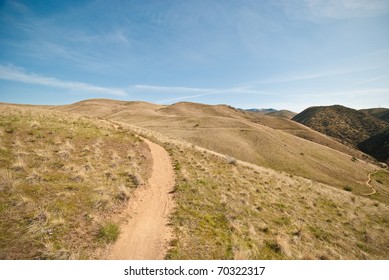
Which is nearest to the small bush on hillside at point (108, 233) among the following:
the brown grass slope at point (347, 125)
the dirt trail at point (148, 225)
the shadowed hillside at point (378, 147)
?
the dirt trail at point (148, 225)

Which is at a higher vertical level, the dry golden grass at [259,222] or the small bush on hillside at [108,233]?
the small bush on hillside at [108,233]

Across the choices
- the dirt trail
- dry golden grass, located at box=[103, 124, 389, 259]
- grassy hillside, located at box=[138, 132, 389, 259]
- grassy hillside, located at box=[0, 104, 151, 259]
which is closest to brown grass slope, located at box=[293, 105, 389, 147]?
grassy hillside, located at box=[138, 132, 389, 259]

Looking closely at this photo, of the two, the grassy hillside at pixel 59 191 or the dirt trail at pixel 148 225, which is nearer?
the grassy hillside at pixel 59 191

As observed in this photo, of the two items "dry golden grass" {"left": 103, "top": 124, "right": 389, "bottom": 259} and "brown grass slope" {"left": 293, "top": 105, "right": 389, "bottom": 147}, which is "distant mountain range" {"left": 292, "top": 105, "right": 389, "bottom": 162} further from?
"dry golden grass" {"left": 103, "top": 124, "right": 389, "bottom": 259}

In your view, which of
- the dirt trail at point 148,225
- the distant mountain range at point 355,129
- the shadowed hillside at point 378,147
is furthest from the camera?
the distant mountain range at point 355,129

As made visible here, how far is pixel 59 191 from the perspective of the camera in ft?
35.8

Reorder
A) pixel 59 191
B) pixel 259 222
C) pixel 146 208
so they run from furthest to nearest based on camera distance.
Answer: pixel 259 222 < pixel 146 208 < pixel 59 191

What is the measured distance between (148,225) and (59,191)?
5233 millimetres

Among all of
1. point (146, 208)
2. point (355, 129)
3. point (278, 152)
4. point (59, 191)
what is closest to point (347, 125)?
point (355, 129)

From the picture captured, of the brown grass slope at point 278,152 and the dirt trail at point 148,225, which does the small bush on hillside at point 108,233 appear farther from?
the brown grass slope at point 278,152

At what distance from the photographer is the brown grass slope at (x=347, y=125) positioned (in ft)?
363

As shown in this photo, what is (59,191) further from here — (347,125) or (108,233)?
(347,125)

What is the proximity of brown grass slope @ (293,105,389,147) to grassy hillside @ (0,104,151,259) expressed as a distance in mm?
114540

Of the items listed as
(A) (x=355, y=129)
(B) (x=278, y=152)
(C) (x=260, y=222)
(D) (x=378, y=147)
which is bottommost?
(C) (x=260, y=222)
